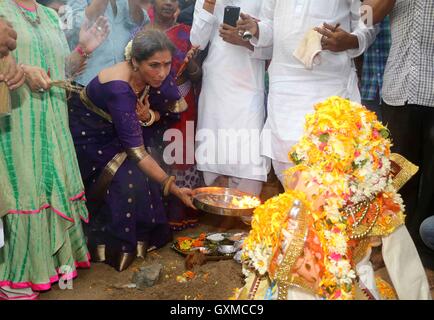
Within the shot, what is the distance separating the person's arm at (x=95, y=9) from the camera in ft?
12.4

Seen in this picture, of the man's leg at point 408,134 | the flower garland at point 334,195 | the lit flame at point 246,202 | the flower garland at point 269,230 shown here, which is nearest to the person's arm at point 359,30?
the man's leg at point 408,134

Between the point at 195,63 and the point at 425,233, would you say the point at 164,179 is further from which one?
the point at 425,233

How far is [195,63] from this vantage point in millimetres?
4328

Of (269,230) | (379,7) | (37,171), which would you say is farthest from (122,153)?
(379,7)

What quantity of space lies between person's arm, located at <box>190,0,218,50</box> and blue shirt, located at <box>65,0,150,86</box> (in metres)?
0.45

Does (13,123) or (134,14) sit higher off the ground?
(134,14)

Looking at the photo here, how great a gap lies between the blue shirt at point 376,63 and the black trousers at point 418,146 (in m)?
0.23

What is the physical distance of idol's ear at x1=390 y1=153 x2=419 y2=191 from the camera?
2574mm

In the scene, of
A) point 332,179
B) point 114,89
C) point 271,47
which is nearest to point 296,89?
point 271,47

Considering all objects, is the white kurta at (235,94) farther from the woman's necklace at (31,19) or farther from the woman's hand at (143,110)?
the woman's necklace at (31,19)

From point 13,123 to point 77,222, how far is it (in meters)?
0.83

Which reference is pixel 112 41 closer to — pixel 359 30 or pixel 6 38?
pixel 6 38

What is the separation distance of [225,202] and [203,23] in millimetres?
1475
